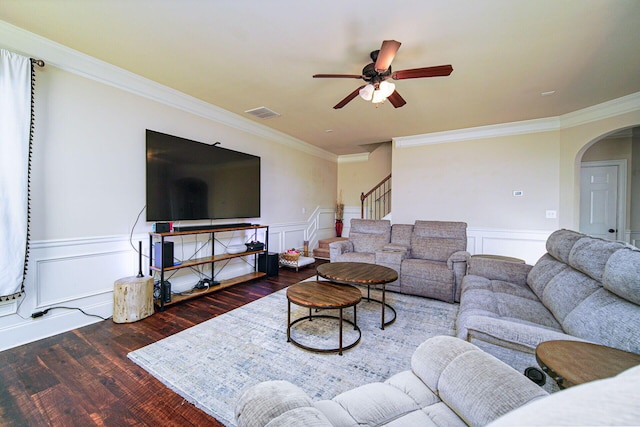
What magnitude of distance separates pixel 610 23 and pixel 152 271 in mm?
5011

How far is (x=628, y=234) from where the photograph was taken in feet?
14.7

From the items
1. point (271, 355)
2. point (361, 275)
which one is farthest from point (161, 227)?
point (361, 275)

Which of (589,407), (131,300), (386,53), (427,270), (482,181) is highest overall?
(386,53)

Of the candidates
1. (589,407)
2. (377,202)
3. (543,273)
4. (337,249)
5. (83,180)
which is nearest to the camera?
(589,407)

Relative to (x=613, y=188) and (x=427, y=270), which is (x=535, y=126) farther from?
(x=427, y=270)

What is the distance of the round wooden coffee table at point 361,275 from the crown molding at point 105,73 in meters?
2.80

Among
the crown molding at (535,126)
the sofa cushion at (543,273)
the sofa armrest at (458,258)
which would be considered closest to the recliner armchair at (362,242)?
the sofa armrest at (458,258)

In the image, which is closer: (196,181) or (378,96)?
(378,96)

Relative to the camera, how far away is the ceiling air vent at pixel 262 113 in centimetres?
386

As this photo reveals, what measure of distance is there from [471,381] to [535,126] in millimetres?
4996

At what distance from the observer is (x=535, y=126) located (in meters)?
4.29

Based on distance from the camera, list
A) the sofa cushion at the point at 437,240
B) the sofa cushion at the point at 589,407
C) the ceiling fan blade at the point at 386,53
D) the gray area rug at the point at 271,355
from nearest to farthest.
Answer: the sofa cushion at the point at 589,407, the gray area rug at the point at 271,355, the ceiling fan blade at the point at 386,53, the sofa cushion at the point at 437,240

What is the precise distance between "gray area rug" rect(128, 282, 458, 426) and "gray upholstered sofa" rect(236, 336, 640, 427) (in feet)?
2.74

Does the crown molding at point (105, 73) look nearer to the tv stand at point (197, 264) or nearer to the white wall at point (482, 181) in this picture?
the tv stand at point (197, 264)
